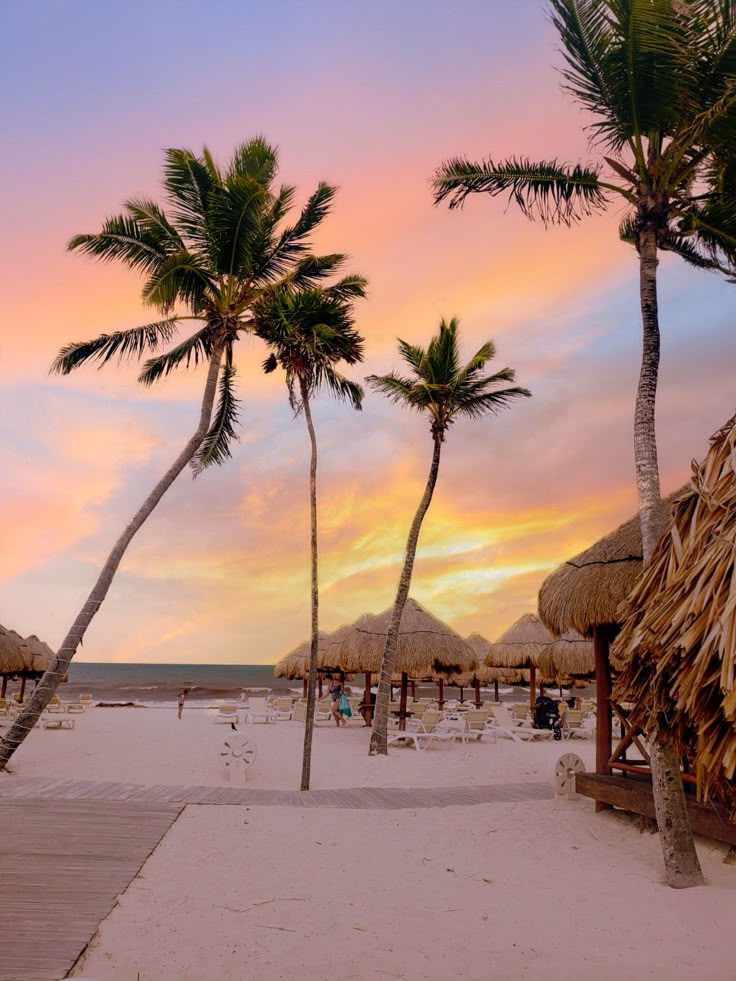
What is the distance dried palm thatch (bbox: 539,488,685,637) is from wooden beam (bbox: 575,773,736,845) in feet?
5.92

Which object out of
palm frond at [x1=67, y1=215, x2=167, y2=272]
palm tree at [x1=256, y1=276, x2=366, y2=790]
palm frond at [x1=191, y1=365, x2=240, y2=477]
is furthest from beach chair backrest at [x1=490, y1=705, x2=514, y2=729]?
palm frond at [x1=67, y1=215, x2=167, y2=272]

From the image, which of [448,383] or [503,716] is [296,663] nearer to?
[503,716]

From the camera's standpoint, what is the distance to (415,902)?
17.1 ft

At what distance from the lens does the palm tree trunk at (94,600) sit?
33.1 ft

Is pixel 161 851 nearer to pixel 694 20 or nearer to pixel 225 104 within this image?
pixel 694 20

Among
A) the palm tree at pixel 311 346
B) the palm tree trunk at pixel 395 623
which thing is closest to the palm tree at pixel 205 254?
the palm tree at pixel 311 346

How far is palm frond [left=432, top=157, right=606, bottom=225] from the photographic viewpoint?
762cm

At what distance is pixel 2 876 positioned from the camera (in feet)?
17.0

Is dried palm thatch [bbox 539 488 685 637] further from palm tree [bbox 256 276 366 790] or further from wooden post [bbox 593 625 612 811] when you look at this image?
palm tree [bbox 256 276 366 790]

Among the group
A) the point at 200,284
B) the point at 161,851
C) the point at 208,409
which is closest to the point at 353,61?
the point at 200,284

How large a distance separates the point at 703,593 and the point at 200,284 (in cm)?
1161

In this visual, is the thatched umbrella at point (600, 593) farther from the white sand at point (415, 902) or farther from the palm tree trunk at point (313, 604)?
the palm tree trunk at point (313, 604)

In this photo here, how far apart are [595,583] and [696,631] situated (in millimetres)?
5702

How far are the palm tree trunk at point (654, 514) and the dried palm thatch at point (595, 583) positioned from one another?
884 mm
